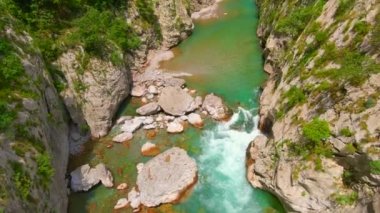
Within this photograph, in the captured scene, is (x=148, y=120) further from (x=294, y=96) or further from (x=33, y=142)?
(x=294, y=96)

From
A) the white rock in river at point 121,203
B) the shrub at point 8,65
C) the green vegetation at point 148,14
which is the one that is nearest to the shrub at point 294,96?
the white rock in river at point 121,203

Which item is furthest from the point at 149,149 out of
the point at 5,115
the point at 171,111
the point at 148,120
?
the point at 5,115

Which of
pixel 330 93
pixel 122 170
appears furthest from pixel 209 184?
pixel 330 93

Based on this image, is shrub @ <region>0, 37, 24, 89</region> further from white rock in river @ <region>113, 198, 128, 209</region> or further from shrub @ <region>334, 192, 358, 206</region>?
shrub @ <region>334, 192, 358, 206</region>

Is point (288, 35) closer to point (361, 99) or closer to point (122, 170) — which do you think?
point (361, 99)

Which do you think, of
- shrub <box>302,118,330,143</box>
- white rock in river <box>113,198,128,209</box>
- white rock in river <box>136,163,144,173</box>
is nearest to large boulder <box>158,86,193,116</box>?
white rock in river <box>136,163,144,173</box>

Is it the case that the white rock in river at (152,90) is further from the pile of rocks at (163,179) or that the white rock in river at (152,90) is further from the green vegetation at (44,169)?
the green vegetation at (44,169)
